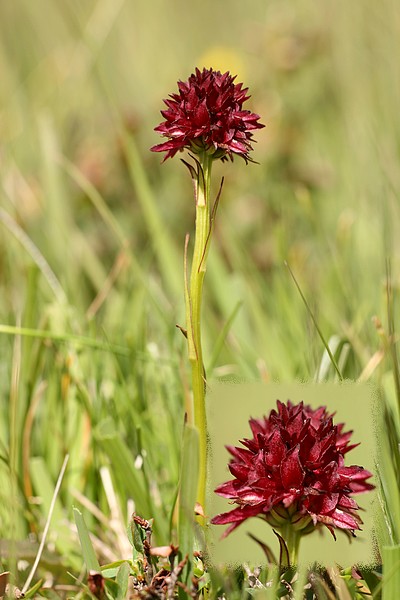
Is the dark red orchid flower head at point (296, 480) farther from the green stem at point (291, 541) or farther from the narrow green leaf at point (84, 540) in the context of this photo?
the narrow green leaf at point (84, 540)

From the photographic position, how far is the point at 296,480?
54 cm

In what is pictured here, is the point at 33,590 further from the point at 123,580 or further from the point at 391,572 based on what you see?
the point at 391,572

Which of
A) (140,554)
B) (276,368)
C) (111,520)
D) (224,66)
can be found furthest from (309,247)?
(140,554)

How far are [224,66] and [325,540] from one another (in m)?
2.01

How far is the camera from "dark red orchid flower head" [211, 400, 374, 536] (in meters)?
0.54

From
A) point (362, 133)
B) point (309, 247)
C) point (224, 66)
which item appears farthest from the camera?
point (224, 66)

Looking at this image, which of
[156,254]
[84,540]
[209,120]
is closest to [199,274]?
[209,120]

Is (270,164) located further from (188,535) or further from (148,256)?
(188,535)

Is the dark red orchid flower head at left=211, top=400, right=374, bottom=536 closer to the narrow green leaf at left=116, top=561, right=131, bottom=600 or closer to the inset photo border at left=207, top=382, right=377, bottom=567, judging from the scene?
the inset photo border at left=207, top=382, right=377, bottom=567

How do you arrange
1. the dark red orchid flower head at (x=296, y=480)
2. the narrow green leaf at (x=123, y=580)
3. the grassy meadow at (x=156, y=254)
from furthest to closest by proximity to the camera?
the grassy meadow at (x=156, y=254) → the narrow green leaf at (x=123, y=580) → the dark red orchid flower head at (x=296, y=480)

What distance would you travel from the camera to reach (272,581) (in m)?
0.58

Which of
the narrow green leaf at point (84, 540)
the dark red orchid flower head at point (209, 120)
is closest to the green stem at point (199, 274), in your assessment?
the dark red orchid flower head at point (209, 120)

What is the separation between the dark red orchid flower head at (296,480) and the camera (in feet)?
1.76

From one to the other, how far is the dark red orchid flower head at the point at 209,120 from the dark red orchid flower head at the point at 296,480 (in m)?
0.21
